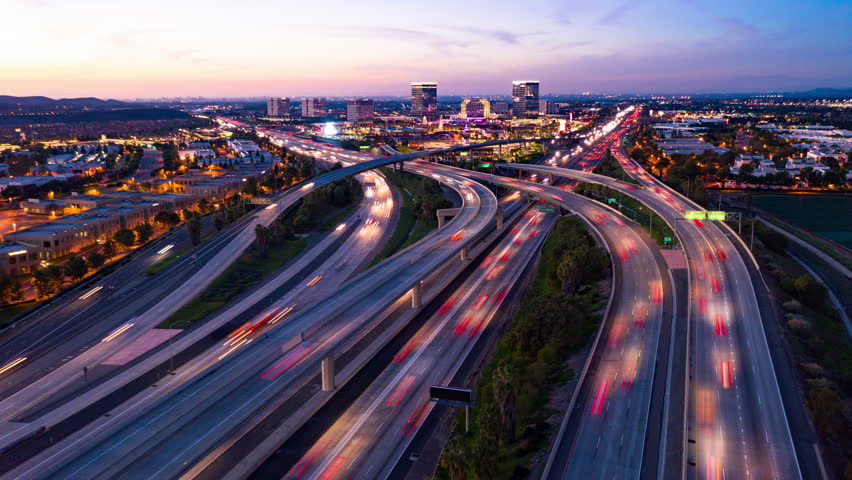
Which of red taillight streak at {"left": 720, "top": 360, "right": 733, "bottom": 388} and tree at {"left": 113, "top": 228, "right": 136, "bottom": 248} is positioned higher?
tree at {"left": 113, "top": 228, "right": 136, "bottom": 248}

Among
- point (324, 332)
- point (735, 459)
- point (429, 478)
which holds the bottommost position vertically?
point (429, 478)

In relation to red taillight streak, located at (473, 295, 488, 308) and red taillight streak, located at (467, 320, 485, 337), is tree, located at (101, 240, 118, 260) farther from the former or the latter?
red taillight streak, located at (467, 320, 485, 337)

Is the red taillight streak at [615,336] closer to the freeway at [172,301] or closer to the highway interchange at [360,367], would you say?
the highway interchange at [360,367]

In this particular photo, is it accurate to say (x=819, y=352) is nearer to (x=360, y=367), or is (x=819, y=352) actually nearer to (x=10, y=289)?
(x=360, y=367)

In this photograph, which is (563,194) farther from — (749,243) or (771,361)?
(771,361)

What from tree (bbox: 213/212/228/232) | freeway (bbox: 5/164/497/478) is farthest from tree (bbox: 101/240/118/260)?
freeway (bbox: 5/164/497/478)

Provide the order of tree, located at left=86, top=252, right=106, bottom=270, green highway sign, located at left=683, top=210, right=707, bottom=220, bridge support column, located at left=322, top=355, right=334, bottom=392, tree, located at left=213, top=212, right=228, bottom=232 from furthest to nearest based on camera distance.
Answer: tree, located at left=213, top=212, right=228, bottom=232 → green highway sign, located at left=683, top=210, right=707, bottom=220 → tree, located at left=86, top=252, right=106, bottom=270 → bridge support column, located at left=322, top=355, right=334, bottom=392

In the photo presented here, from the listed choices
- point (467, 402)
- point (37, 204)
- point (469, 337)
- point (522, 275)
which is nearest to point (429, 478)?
point (467, 402)

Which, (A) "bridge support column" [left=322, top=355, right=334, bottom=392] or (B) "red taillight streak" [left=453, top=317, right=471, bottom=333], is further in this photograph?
(B) "red taillight streak" [left=453, top=317, right=471, bottom=333]
